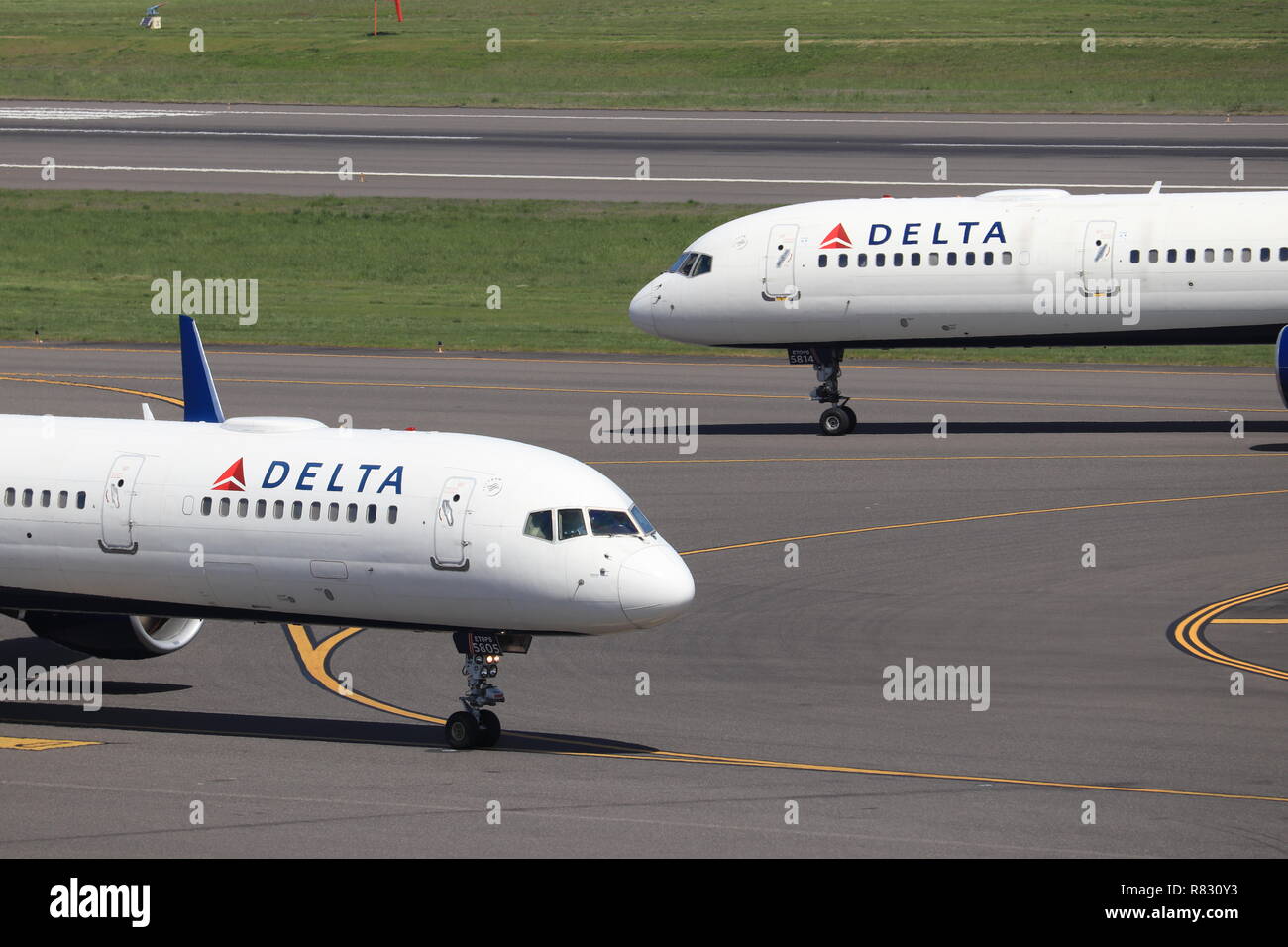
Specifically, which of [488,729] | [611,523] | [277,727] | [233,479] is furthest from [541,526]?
[277,727]

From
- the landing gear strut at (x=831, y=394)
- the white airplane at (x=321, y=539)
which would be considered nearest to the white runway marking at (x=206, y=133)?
the landing gear strut at (x=831, y=394)

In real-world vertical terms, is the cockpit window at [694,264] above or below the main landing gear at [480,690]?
above

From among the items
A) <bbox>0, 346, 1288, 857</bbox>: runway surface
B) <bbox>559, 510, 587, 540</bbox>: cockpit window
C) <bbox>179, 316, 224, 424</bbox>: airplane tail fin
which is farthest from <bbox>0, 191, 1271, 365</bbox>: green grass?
<bbox>559, 510, 587, 540</bbox>: cockpit window

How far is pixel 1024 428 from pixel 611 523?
106 feet

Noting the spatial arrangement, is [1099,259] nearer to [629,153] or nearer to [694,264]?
[694,264]

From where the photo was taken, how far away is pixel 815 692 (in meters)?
34.7

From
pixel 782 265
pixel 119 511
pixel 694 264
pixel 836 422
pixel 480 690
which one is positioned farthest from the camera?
pixel 694 264

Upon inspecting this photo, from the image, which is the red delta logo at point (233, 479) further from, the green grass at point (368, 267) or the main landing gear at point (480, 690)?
the green grass at point (368, 267)

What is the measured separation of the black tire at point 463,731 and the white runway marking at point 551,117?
92.8m

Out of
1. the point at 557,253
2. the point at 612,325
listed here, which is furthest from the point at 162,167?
the point at 612,325

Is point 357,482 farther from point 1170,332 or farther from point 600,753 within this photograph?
point 1170,332

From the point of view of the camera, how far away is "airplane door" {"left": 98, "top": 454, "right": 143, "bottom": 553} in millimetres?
32375

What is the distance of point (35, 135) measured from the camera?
121 meters

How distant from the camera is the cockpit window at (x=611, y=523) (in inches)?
1202
